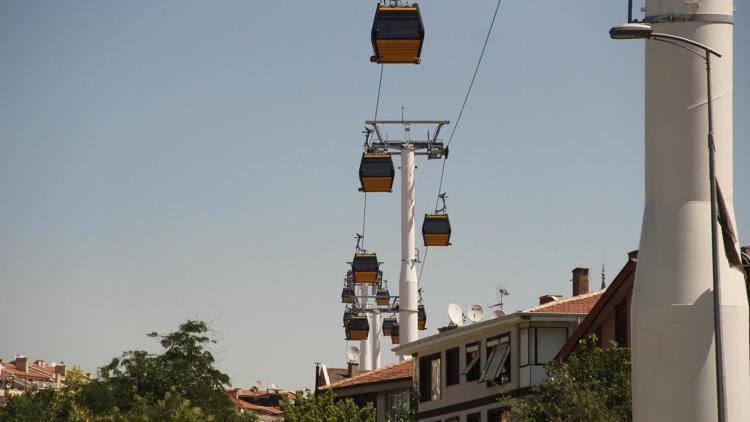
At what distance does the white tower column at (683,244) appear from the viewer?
26203 millimetres

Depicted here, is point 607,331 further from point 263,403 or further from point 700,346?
point 263,403

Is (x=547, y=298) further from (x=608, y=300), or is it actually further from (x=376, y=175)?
(x=608, y=300)

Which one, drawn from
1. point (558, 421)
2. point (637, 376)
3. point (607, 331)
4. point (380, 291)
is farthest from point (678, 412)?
point (380, 291)

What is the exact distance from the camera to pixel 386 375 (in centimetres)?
8144

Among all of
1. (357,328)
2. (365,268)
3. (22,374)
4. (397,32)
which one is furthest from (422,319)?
(22,374)

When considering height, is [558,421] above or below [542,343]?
below

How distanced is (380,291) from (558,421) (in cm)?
7283

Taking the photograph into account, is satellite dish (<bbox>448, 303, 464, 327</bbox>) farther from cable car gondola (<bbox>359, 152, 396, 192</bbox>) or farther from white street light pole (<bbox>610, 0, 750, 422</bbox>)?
white street light pole (<bbox>610, 0, 750, 422</bbox>)

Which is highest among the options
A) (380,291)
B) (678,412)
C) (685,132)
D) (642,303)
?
(380,291)

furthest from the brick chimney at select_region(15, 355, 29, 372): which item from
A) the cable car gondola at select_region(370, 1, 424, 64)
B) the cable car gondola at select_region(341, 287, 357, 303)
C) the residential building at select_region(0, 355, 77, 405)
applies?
the cable car gondola at select_region(370, 1, 424, 64)

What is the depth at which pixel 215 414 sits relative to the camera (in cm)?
4659

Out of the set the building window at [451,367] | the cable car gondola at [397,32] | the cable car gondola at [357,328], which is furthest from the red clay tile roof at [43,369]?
the cable car gondola at [397,32]

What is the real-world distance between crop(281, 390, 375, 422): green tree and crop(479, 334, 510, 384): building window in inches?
214

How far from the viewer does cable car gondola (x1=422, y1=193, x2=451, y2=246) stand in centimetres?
6688
